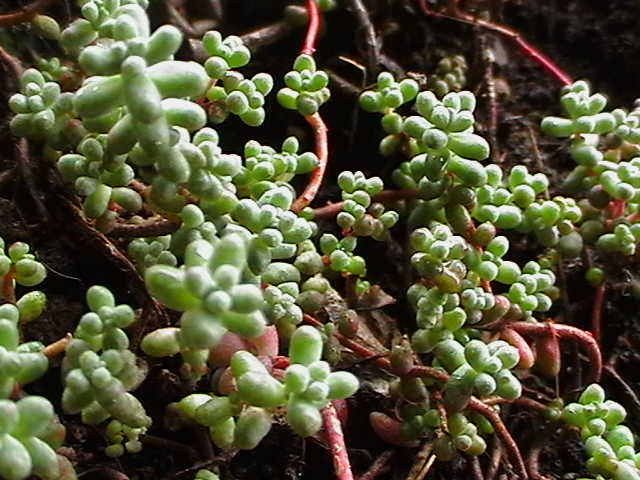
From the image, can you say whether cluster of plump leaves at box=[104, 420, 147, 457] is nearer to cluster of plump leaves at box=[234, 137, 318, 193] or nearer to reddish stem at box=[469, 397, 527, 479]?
cluster of plump leaves at box=[234, 137, 318, 193]

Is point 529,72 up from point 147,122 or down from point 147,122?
down

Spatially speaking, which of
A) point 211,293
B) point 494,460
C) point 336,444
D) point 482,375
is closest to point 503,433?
point 494,460

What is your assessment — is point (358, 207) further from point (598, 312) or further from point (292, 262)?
point (598, 312)

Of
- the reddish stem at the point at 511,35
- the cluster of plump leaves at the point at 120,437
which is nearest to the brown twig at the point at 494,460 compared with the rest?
the cluster of plump leaves at the point at 120,437

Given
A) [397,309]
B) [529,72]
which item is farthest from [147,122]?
[529,72]

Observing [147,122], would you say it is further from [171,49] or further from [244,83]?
[244,83]

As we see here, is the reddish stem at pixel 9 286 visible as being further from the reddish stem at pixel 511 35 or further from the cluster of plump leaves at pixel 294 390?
the reddish stem at pixel 511 35

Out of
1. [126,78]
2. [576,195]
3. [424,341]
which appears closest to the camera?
[126,78]
